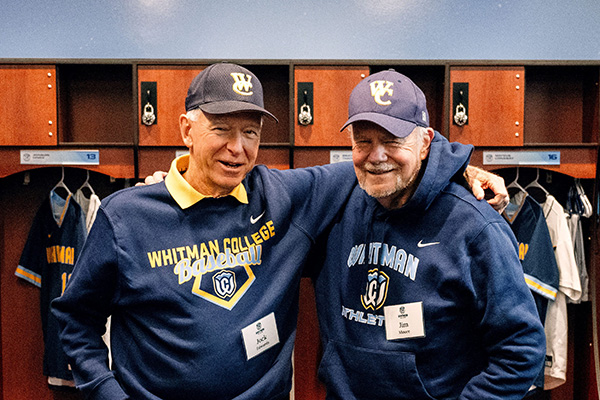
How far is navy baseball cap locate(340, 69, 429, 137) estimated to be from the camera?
4.09ft

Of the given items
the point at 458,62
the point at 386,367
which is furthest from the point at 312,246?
the point at 458,62

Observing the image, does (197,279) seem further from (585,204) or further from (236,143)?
(585,204)

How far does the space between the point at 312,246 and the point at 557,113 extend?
2.49 metres

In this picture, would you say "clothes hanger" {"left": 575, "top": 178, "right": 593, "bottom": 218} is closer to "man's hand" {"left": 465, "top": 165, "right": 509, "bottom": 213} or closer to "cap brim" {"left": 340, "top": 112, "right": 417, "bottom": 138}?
"man's hand" {"left": 465, "top": 165, "right": 509, "bottom": 213}

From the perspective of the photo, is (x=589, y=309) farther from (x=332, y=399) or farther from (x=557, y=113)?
(x=332, y=399)

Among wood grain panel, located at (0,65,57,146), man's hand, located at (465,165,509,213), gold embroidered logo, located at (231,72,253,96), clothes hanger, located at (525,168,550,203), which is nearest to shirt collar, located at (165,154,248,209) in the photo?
gold embroidered logo, located at (231,72,253,96)

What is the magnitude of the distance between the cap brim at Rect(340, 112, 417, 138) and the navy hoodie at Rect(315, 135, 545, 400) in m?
Answer: 0.13

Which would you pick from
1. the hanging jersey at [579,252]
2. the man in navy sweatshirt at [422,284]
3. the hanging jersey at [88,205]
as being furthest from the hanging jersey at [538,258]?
the hanging jersey at [88,205]

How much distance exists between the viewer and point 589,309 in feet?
9.73

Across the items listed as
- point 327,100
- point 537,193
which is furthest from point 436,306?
point 537,193

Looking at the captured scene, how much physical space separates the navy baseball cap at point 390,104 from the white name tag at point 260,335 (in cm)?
62

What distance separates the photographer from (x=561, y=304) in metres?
2.80

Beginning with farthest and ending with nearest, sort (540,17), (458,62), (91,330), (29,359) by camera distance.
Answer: (540,17)
(29,359)
(458,62)
(91,330)

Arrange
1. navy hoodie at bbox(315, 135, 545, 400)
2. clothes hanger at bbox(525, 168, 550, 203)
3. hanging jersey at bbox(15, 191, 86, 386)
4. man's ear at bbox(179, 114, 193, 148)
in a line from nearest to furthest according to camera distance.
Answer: navy hoodie at bbox(315, 135, 545, 400) < man's ear at bbox(179, 114, 193, 148) < hanging jersey at bbox(15, 191, 86, 386) < clothes hanger at bbox(525, 168, 550, 203)
